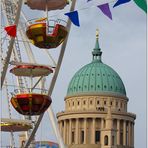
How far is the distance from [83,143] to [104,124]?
5752 millimetres

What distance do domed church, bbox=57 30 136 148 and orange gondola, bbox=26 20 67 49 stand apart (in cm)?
11791

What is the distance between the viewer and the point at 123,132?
147 m

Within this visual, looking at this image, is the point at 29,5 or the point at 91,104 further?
the point at 91,104

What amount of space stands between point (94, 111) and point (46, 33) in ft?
402

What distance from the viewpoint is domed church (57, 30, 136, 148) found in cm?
14425

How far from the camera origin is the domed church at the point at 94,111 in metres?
144

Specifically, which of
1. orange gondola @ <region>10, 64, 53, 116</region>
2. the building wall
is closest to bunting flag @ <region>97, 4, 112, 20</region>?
orange gondola @ <region>10, 64, 53, 116</region>

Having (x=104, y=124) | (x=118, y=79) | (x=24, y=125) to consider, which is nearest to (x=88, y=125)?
(x=104, y=124)

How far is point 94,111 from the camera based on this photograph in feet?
474

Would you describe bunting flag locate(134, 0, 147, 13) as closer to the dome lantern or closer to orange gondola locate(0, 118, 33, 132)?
orange gondola locate(0, 118, 33, 132)

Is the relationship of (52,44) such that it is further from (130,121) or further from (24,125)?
(130,121)

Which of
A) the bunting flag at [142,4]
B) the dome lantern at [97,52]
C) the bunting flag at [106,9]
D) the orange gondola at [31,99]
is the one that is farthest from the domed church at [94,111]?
the bunting flag at [142,4]

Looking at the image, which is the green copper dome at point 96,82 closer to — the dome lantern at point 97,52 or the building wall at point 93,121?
the building wall at point 93,121

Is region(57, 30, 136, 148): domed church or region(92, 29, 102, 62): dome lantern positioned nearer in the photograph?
region(57, 30, 136, 148): domed church
